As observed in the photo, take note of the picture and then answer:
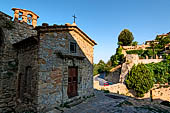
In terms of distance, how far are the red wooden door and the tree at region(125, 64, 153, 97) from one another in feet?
45.6

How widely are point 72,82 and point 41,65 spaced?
2.56 metres

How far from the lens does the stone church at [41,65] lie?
523cm

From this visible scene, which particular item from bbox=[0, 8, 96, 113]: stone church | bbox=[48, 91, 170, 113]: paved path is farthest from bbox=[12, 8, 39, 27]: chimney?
bbox=[48, 91, 170, 113]: paved path

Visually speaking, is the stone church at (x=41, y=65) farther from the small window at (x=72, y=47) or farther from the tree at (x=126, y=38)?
the tree at (x=126, y=38)

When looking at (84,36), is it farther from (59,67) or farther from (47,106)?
(47,106)

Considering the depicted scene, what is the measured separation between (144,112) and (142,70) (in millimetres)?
13704

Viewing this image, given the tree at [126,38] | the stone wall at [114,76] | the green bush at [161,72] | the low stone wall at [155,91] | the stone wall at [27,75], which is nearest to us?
the stone wall at [27,75]

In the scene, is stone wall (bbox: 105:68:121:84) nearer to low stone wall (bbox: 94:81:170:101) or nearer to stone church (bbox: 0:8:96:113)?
low stone wall (bbox: 94:81:170:101)

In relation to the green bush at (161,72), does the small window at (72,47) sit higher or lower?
higher

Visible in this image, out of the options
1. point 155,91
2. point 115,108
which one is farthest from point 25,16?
point 155,91

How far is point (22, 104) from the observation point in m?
6.01

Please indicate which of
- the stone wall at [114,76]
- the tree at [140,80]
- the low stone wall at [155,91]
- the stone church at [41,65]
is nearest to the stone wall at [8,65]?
the stone church at [41,65]

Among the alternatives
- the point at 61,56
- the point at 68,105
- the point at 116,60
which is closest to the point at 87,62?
the point at 61,56

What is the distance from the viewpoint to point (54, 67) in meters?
5.72
